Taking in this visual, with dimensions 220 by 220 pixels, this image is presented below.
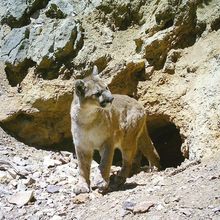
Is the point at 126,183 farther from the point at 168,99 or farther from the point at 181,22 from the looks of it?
the point at 181,22

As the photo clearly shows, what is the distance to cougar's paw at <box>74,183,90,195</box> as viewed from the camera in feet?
21.3

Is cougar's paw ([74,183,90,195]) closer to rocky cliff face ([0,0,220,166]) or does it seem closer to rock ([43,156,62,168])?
rock ([43,156,62,168])

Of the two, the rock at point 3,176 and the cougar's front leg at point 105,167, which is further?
the rock at point 3,176

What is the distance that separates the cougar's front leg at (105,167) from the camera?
6531 millimetres

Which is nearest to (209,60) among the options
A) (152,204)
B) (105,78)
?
(105,78)

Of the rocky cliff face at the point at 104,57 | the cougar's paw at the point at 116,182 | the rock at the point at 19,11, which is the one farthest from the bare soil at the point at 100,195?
the rock at the point at 19,11

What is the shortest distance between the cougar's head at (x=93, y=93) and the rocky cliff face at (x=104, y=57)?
1.84 m

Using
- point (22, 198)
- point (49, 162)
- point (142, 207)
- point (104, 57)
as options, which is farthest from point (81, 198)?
point (104, 57)

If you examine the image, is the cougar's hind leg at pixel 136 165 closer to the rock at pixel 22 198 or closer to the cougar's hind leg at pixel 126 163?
the cougar's hind leg at pixel 126 163

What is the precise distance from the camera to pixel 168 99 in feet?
27.1

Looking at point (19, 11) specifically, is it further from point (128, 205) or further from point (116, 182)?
point (128, 205)

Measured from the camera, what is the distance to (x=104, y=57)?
8.73 meters

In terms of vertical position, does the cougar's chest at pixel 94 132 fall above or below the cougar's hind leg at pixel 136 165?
above

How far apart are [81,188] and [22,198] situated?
825mm
